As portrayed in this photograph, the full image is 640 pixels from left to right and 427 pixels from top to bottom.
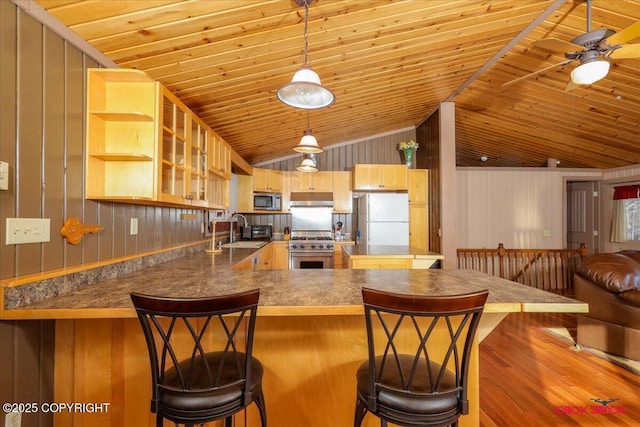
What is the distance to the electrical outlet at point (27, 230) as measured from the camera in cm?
126

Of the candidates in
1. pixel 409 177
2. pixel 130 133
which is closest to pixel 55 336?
pixel 130 133

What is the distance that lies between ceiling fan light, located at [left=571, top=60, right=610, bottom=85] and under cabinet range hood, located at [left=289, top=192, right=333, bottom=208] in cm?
359

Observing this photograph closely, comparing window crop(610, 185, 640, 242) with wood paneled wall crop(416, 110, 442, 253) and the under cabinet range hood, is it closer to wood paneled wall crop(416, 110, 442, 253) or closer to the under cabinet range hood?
wood paneled wall crop(416, 110, 442, 253)

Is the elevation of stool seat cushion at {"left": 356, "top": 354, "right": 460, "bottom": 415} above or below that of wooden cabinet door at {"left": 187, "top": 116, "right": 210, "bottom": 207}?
below

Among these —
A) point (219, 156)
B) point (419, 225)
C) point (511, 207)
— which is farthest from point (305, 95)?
point (511, 207)

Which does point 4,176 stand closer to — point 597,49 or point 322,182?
point 597,49

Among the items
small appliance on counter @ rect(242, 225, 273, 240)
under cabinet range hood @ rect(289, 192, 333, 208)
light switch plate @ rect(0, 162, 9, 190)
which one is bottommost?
small appliance on counter @ rect(242, 225, 273, 240)

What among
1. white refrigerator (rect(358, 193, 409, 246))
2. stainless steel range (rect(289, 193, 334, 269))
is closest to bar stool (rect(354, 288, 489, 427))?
white refrigerator (rect(358, 193, 409, 246))

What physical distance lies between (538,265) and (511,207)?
4.39 ft

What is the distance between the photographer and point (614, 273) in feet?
8.59

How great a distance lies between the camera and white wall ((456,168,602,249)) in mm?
5914

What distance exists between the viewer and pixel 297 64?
2400mm

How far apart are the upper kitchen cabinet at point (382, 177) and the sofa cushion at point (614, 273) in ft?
8.96

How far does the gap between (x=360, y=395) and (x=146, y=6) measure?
2064 mm
